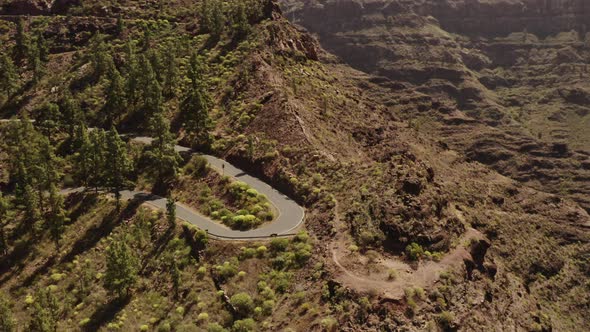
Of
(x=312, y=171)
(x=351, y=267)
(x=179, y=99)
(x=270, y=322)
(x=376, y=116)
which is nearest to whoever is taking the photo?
(x=270, y=322)

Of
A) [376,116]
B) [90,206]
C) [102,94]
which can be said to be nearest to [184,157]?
[90,206]

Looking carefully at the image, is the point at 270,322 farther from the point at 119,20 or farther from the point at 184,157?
the point at 119,20

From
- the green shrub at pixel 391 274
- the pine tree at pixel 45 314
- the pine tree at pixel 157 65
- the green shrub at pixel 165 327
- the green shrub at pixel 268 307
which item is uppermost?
the pine tree at pixel 157 65

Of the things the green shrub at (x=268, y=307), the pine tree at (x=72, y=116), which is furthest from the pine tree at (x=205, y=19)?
the green shrub at (x=268, y=307)

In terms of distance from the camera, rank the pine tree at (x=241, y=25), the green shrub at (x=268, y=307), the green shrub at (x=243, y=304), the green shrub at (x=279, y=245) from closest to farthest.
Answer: the green shrub at (x=268, y=307), the green shrub at (x=243, y=304), the green shrub at (x=279, y=245), the pine tree at (x=241, y=25)

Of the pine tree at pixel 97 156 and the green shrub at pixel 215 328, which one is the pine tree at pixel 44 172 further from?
the green shrub at pixel 215 328

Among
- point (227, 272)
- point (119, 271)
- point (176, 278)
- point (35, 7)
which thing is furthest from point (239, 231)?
point (35, 7)

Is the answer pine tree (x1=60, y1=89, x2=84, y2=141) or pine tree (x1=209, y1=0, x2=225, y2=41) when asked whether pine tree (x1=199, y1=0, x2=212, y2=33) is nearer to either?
pine tree (x1=209, y1=0, x2=225, y2=41)
